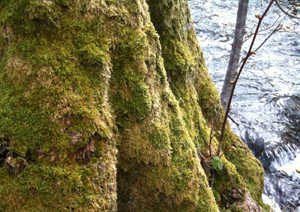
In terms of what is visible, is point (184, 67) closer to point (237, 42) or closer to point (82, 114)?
point (82, 114)

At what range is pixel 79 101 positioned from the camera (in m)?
1.65

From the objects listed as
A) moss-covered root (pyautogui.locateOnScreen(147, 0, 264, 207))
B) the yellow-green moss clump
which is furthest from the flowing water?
the yellow-green moss clump

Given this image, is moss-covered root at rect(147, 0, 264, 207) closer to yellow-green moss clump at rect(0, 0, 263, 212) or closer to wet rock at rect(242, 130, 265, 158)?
yellow-green moss clump at rect(0, 0, 263, 212)

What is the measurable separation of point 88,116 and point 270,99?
9.48 m

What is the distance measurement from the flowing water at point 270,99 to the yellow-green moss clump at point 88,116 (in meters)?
3.31

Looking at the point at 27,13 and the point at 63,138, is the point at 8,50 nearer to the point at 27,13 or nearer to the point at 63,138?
the point at 27,13

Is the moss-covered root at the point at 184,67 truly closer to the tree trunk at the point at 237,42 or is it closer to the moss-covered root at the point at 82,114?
the moss-covered root at the point at 82,114

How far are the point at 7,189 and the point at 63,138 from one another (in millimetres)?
465

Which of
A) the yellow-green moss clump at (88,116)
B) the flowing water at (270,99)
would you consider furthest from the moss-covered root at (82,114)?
the flowing water at (270,99)

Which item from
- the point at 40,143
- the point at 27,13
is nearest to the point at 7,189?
the point at 40,143

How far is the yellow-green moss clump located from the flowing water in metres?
3.31

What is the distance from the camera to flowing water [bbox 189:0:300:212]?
6820mm

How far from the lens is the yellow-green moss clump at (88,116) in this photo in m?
1.55

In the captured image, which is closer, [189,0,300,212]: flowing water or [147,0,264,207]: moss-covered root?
[147,0,264,207]: moss-covered root
